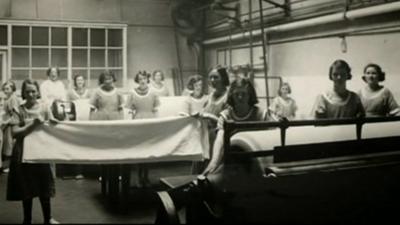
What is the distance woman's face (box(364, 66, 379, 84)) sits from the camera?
7.13 ft

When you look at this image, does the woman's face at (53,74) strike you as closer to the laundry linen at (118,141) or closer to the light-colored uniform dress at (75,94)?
the light-colored uniform dress at (75,94)

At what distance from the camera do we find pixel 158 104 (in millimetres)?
1810

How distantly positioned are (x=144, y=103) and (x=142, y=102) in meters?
0.01

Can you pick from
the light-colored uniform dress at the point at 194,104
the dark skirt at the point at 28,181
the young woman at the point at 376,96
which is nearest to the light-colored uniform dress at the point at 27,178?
the dark skirt at the point at 28,181

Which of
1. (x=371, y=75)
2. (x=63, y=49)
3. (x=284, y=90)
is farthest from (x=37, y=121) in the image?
(x=371, y=75)

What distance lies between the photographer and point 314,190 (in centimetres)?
197

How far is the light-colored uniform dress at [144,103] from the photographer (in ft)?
5.65

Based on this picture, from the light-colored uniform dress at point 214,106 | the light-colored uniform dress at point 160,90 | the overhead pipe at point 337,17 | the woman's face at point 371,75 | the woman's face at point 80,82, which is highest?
the overhead pipe at point 337,17

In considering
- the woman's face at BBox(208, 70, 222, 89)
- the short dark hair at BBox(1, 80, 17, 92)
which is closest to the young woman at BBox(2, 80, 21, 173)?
the short dark hair at BBox(1, 80, 17, 92)

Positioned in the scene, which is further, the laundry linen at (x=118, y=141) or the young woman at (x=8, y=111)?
the laundry linen at (x=118, y=141)

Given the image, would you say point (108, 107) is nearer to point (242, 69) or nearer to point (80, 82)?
point (80, 82)

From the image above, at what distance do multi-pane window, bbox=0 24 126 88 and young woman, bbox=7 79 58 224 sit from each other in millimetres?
138

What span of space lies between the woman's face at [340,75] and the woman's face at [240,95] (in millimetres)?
541

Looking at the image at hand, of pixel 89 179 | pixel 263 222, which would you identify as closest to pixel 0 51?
pixel 89 179
